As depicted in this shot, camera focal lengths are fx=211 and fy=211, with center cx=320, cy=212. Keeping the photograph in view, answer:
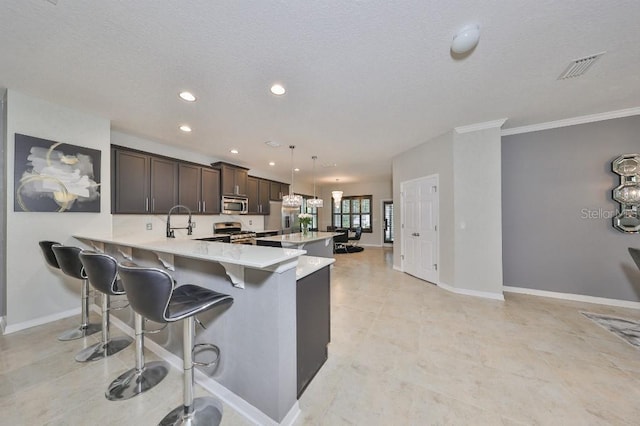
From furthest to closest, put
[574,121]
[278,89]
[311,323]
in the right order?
[574,121]
[278,89]
[311,323]

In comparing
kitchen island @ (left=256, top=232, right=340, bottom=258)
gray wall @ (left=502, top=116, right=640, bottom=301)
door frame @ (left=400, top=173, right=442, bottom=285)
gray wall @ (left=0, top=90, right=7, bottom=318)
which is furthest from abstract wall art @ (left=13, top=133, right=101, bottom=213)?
gray wall @ (left=502, top=116, right=640, bottom=301)

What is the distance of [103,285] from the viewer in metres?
1.65

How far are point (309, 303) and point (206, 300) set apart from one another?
710 millimetres

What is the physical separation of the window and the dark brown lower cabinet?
761cm

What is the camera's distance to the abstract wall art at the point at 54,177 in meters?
2.42

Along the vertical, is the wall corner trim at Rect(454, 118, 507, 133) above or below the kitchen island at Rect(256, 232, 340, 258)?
above

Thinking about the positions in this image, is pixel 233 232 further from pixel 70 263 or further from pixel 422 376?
pixel 422 376

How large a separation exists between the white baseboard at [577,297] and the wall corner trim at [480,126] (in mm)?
2767

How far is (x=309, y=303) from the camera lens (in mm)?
1612

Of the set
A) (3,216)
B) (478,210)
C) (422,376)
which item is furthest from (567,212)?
(3,216)

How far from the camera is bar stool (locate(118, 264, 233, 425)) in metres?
1.10

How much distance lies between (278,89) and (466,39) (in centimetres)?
175

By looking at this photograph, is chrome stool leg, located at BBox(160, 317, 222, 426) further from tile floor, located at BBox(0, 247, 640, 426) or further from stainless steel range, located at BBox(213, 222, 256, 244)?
stainless steel range, located at BBox(213, 222, 256, 244)

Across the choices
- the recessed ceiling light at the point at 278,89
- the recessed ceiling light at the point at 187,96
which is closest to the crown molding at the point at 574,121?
the recessed ceiling light at the point at 278,89
